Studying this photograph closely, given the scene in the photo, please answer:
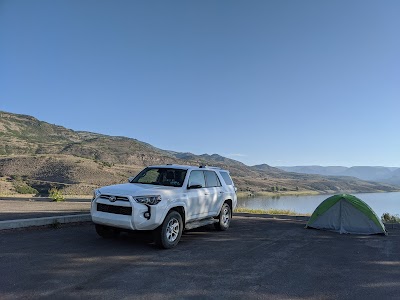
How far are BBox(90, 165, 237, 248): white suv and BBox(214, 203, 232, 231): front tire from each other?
1.3 inches

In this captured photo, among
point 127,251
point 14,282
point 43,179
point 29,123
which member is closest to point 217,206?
point 127,251

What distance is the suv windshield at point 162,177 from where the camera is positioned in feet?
29.6

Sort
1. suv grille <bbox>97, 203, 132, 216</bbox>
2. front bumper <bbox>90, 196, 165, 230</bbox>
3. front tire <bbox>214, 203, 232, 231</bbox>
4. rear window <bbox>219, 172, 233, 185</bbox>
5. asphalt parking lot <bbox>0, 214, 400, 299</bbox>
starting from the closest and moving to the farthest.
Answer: asphalt parking lot <bbox>0, 214, 400, 299</bbox> → front bumper <bbox>90, 196, 165, 230</bbox> → suv grille <bbox>97, 203, 132, 216</bbox> → front tire <bbox>214, 203, 232, 231</bbox> → rear window <bbox>219, 172, 233, 185</bbox>

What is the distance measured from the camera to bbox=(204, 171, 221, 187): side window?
33.6ft

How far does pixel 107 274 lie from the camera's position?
5680 mm

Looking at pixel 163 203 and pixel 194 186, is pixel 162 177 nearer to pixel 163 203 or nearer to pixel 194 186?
pixel 194 186

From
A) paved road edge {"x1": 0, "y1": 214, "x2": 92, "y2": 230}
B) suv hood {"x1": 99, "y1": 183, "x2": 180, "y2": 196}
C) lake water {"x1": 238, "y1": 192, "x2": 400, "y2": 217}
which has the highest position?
suv hood {"x1": 99, "y1": 183, "x2": 180, "y2": 196}

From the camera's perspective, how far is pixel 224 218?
1098cm

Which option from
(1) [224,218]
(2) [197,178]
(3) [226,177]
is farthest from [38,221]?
(3) [226,177]

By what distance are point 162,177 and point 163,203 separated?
182 centimetres

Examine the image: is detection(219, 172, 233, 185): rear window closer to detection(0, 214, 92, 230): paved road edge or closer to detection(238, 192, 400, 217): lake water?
detection(0, 214, 92, 230): paved road edge

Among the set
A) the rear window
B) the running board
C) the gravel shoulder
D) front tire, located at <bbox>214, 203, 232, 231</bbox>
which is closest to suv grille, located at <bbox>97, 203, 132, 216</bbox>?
the running board

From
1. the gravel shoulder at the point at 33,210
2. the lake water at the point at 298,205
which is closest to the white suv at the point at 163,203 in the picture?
the gravel shoulder at the point at 33,210

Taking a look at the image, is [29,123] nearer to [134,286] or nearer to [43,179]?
[43,179]
